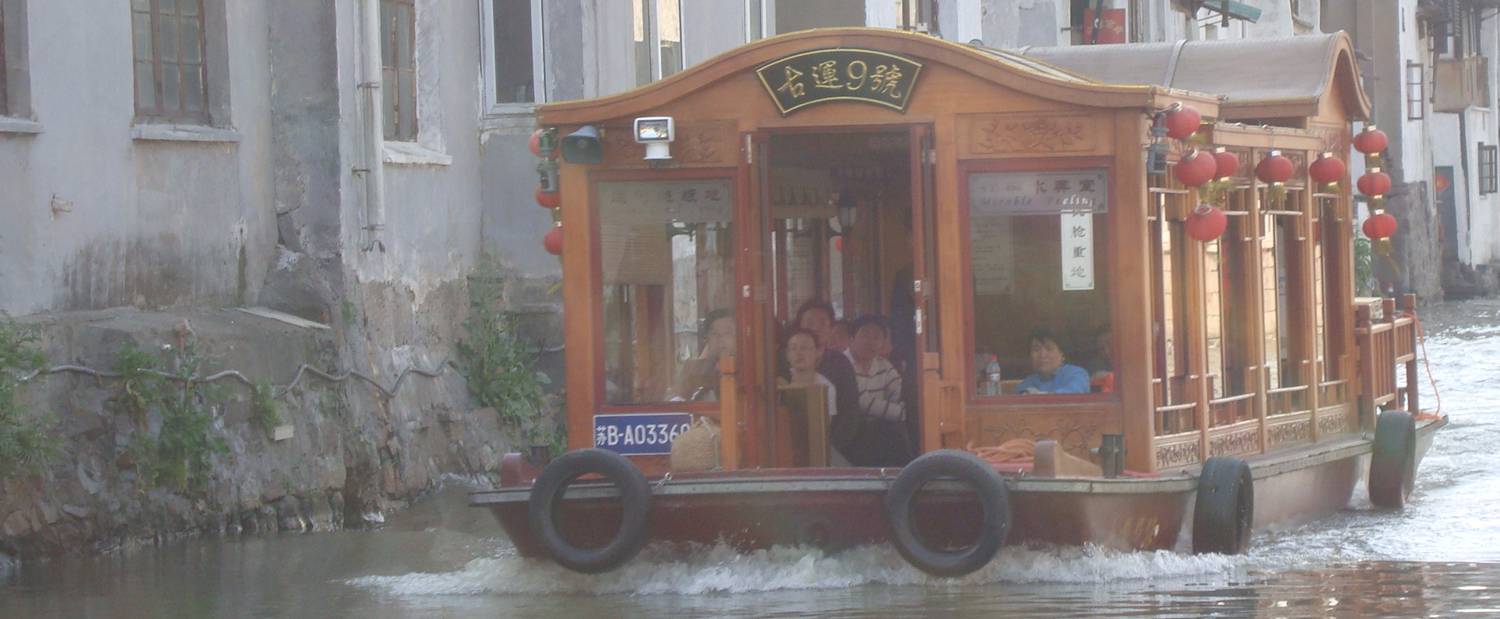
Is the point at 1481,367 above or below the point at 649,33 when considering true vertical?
below

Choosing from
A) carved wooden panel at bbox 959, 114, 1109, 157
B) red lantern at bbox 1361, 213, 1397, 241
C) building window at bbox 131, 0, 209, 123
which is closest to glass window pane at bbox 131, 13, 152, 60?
building window at bbox 131, 0, 209, 123

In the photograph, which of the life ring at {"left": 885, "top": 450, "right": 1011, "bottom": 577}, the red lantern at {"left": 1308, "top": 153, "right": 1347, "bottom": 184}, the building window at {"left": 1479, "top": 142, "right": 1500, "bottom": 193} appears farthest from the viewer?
the building window at {"left": 1479, "top": 142, "right": 1500, "bottom": 193}

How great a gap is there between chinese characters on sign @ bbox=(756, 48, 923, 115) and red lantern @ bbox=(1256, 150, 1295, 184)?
2.63 metres

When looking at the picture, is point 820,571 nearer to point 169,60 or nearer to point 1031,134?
point 1031,134

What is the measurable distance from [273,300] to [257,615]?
488 cm

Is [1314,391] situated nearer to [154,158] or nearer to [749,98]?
[749,98]

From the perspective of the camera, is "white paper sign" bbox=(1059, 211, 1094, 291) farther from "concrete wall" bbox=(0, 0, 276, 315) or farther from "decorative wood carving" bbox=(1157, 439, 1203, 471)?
"concrete wall" bbox=(0, 0, 276, 315)

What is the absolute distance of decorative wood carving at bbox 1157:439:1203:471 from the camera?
11.3m

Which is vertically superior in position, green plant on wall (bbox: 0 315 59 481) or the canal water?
green plant on wall (bbox: 0 315 59 481)

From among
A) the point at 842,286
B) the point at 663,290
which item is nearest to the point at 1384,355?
the point at 842,286

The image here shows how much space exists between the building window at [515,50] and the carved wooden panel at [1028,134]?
8.41 m

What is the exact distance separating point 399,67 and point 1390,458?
7455mm

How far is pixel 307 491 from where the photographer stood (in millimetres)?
14742

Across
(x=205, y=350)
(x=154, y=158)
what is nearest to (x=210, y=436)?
(x=205, y=350)
